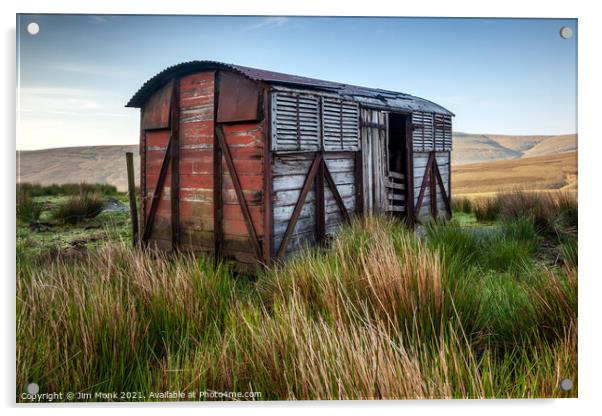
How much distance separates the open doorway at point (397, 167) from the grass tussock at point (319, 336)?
5.41 m

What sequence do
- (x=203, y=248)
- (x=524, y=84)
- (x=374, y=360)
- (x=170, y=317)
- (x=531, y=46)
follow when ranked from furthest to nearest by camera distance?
(x=203, y=248) → (x=524, y=84) → (x=531, y=46) → (x=170, y=317) → (x=374, y=360)

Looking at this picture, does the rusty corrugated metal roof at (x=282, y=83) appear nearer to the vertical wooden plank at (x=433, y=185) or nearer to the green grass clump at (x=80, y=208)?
the vertical wooden plank at (x=433, y=185)

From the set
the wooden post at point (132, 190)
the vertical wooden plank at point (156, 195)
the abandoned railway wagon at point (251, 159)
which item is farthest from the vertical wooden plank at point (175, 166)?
the wooden post at point (132, 190)

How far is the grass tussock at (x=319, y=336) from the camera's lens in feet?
10.0

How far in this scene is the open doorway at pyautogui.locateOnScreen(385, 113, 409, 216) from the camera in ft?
33.1

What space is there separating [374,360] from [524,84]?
3.64 m

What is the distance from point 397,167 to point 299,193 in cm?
458

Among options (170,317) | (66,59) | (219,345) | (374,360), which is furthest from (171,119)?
(374,360)

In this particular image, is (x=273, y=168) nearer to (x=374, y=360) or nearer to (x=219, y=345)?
(x=219, y=345)

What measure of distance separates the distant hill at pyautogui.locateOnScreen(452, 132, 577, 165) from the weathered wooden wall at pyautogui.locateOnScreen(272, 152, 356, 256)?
2829mm

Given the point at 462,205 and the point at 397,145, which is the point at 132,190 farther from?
the point at 462,205

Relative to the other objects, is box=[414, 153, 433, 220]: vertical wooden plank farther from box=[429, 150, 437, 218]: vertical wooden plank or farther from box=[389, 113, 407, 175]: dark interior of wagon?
box=[389, 113, 407, 175]: dark interior of wagon

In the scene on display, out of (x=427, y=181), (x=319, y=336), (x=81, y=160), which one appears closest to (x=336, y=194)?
(x=81, y=160)

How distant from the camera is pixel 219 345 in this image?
380cm
